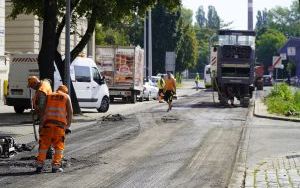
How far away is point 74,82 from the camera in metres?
27.5

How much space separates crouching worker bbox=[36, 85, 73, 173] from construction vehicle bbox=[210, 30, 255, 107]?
22.9 meters

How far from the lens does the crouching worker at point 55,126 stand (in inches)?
436

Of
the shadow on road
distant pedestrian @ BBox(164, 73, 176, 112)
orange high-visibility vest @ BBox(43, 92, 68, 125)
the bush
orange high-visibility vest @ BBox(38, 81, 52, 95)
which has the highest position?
orange high-visibility vest @ BBox(38, 81, 52, 95)

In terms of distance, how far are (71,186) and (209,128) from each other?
11.1 m

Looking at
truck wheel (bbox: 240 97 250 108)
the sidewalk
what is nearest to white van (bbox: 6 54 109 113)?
the sidewalk

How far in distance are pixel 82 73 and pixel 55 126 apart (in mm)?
16995

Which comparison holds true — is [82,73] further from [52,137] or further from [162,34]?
[162,34]

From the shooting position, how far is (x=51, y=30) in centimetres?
2380

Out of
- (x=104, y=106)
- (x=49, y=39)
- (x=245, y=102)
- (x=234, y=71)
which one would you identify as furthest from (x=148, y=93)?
(x=49, y=39)

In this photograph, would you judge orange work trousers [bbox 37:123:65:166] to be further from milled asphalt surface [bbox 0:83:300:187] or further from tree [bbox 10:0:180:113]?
tree [bbox 10:0:180:113]

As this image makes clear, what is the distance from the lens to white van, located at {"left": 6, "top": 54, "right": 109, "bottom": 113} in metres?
26.2

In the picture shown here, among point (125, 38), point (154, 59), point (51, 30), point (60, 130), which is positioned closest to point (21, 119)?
point (51, 30)

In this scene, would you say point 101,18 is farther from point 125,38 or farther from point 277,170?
point 125,38

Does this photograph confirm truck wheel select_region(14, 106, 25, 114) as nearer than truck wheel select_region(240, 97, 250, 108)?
Yes
